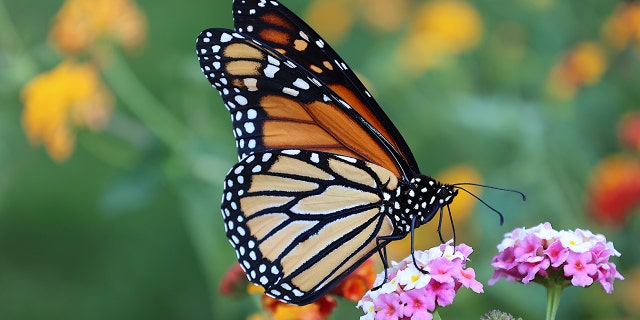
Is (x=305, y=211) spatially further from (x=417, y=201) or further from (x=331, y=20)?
(x=331, y=20)

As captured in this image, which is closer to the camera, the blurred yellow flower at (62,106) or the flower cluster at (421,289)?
the flower cluster at (421,289)

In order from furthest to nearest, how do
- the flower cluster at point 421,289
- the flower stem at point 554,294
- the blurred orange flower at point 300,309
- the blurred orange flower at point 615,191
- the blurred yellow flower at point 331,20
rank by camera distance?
the blurred yellow flower at point 331,20, the blurred orange flower at point 615,191, the blurred orange flower at point 300,309, the flower stem at point 554,294, the flower cluster at point 421,289

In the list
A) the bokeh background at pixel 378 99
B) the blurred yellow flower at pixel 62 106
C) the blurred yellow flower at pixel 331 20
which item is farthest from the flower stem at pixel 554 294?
the blurred yellow flower at pixel 331 20

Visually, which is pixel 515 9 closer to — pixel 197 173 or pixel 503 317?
pixel 197 173

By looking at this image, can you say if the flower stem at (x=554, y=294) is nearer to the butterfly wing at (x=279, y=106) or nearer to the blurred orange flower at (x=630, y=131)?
the butterfly wing at (x=279, y=106)

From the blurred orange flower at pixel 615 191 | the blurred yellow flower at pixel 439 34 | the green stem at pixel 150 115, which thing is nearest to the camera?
the blurred orange flower at pixel 615 191

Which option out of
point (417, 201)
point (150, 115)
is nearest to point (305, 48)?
point (417, 201)
